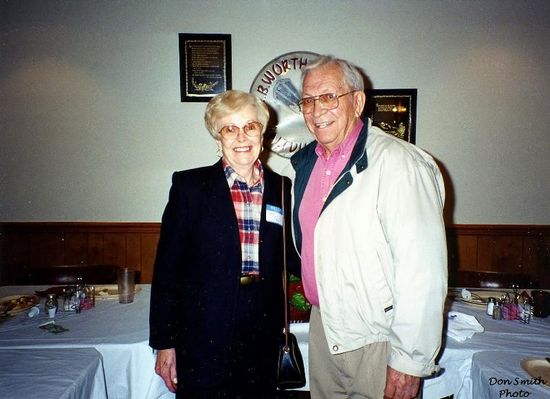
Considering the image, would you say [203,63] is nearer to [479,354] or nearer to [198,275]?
[198,275]

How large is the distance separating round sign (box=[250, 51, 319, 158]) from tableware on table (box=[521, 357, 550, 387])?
9.38 feet

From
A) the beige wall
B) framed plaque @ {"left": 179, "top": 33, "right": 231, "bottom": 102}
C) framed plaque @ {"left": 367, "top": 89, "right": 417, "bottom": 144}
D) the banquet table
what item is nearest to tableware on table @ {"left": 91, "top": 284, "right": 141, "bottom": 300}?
the banquet table

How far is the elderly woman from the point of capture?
56.9 inches

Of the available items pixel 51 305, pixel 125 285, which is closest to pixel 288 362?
pixel 125 285

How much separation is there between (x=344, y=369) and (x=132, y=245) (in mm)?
3074

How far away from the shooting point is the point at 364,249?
1.38m

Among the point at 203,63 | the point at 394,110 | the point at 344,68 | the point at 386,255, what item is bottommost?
the point at 386,255

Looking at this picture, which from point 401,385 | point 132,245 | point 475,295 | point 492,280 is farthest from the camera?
point 132,245

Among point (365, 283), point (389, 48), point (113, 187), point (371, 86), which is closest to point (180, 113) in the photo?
point (113, 187)

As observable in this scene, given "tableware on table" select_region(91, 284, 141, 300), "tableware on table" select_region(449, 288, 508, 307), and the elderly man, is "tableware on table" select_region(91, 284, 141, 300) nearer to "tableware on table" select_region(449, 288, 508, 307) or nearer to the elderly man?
the elderly man

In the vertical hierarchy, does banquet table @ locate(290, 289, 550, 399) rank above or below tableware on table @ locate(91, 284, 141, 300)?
below

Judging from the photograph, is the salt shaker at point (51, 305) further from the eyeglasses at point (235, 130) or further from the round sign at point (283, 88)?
the round sign at point (283, 88)

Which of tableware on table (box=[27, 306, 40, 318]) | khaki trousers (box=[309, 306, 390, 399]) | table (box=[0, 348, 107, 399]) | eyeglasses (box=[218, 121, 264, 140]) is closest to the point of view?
table (box=[0, 348, 107, 399])

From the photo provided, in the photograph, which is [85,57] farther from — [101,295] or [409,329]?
[409,329]
